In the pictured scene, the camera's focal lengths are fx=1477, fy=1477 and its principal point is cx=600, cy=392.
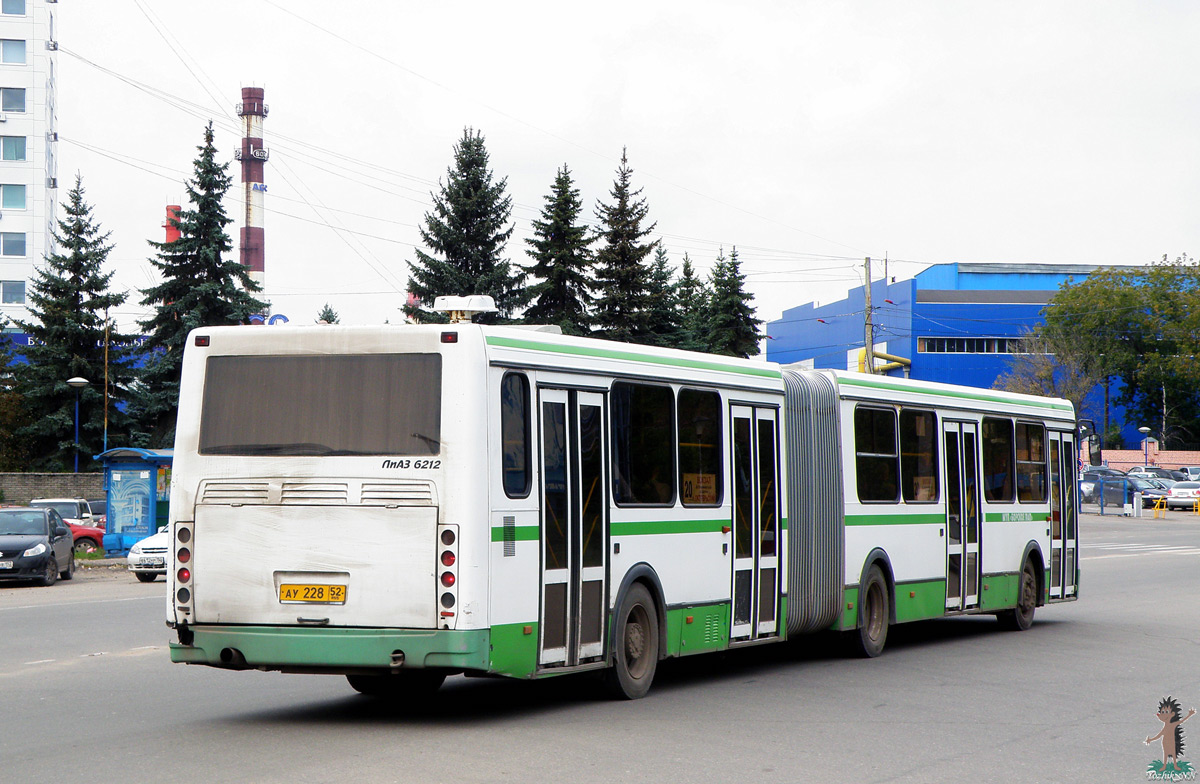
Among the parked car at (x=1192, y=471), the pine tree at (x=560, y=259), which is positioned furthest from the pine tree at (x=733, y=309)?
the parked car at (x=1192, y=471)

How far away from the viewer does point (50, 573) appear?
90.4 feet

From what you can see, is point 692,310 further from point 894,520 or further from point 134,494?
point 894,520

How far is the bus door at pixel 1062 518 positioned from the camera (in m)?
19.6

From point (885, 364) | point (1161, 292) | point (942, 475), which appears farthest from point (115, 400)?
point (1161, 292)

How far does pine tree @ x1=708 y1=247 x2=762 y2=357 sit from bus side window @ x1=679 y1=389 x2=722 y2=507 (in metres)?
52.4

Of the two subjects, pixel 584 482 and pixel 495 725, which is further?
pixel 584 482

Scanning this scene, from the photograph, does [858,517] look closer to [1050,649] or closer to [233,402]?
[1050,649]

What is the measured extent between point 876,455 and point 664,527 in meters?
4.46

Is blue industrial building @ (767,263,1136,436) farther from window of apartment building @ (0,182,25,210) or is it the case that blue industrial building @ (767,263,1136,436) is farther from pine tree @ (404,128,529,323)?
window of apartment building @ (0,182,25,210)

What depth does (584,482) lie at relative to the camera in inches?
429

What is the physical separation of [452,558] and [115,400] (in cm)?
5067

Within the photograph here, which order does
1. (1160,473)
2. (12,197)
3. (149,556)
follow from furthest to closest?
(12,197) → (1160,473) → (149,556)

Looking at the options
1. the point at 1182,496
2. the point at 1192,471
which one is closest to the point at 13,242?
the point at 1182,496

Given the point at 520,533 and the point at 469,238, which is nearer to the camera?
the point at 520,533
